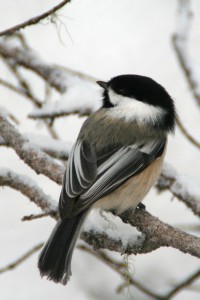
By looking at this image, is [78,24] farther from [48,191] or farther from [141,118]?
[141,118]

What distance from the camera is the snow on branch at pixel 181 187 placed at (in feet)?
11.6

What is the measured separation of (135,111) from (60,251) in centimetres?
94

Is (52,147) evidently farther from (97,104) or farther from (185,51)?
(185,51)

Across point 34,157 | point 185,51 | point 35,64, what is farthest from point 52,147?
Result: point 185,51

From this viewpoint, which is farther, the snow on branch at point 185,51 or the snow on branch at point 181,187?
the snow on branch at point 185,51

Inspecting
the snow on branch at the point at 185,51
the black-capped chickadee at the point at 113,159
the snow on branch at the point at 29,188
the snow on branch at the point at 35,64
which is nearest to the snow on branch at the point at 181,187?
the black-capped chickadee at the point at 113,159

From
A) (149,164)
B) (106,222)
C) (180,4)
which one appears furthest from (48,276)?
(180,4)

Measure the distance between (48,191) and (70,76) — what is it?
1.07m

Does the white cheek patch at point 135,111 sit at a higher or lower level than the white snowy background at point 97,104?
higher

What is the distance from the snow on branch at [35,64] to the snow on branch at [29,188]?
1.32m

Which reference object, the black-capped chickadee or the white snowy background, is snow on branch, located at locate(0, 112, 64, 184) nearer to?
the black-capped chickadee

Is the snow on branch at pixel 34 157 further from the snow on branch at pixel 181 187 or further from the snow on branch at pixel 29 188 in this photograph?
the snow on branch at pixel 181 187

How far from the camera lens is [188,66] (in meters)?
4.17

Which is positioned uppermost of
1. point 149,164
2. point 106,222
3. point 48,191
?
point 149,164
